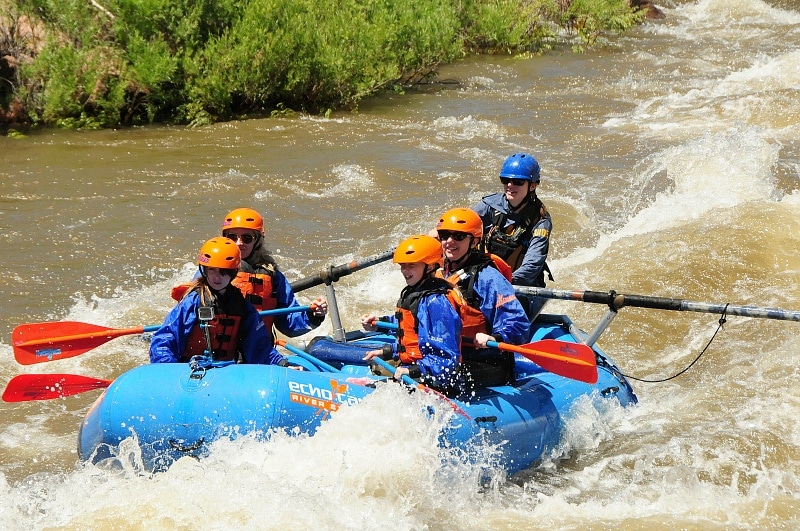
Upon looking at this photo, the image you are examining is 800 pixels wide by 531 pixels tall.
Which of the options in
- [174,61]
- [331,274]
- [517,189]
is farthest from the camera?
[174,61]

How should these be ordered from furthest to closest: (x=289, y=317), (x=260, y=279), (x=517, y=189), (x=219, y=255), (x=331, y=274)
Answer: (x=331, y=274) → (x=517, y=189) → (x=289, y=317) → (x=260, y=279) → (x=219, y=255)

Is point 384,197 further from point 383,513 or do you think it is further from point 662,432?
point 383,513

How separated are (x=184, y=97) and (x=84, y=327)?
820 cm

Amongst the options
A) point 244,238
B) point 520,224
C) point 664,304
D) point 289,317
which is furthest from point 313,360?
point 664,304

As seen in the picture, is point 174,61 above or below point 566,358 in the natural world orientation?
above

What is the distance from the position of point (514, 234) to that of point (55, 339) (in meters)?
3.03

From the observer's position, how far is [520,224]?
6.68 metres

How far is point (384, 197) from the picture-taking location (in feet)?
36.1

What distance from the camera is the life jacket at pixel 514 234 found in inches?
262

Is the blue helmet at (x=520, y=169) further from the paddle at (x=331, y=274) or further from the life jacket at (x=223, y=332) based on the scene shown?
the life jacket at (x=223, y=332)

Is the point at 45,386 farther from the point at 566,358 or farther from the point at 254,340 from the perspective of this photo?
the point at 566,358

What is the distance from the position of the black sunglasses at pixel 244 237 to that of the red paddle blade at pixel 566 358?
1808 millimetres

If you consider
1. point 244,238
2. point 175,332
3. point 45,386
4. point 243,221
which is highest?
point 243,221

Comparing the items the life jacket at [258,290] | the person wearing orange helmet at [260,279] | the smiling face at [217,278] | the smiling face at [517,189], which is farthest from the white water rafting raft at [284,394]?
the smiling face at [517,189]
